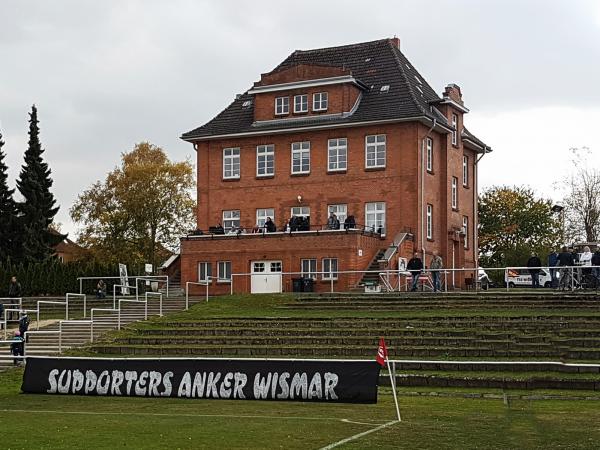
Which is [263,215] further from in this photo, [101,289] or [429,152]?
[101,289]

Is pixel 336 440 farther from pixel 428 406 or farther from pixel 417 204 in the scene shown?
pixel 417 204

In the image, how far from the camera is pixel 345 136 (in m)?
50.4

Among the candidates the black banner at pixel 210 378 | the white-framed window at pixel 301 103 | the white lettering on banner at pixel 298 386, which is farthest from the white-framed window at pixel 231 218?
the white lettering on banner at pixel 298 386

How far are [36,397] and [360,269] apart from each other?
23966 millimetres

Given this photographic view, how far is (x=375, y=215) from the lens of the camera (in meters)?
49.2

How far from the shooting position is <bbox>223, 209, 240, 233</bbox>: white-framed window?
52.8 metres

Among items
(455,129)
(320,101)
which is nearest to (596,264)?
(455,129)

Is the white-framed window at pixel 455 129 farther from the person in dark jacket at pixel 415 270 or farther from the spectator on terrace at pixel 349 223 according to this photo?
the person in dark jacket at pixel 415 270

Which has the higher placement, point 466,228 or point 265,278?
point 466,228

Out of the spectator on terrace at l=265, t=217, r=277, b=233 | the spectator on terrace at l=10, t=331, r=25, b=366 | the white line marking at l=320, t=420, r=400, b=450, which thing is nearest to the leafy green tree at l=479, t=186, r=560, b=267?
the spectator on terrace at l=265, t=217, r=277, b=233

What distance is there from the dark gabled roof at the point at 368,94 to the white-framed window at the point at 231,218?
13.5 feet

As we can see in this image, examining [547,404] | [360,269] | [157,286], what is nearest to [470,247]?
[360,269]

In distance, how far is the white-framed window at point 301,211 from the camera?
5097cm

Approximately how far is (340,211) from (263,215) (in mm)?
4347
